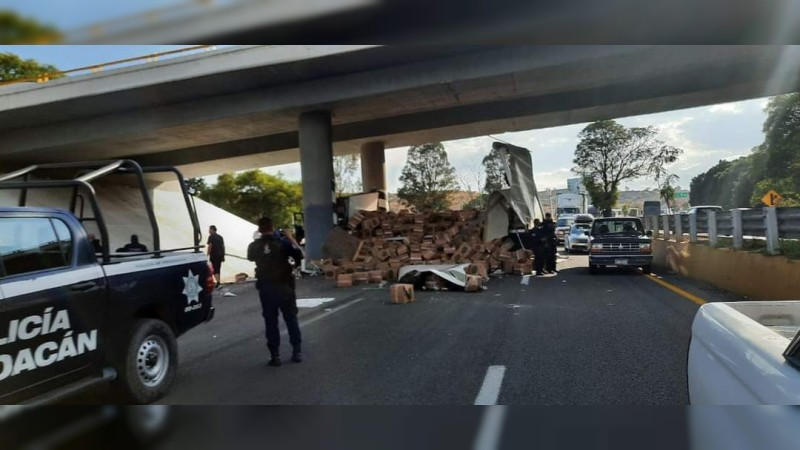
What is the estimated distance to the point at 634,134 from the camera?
30.2 feet

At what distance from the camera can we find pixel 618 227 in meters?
15.5

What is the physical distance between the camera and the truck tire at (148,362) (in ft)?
15.6

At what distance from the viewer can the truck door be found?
3736mm

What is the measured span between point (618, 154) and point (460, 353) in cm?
557

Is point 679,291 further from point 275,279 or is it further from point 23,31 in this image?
point 23,31

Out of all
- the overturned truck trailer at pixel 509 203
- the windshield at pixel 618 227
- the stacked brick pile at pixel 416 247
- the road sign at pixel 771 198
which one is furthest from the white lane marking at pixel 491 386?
the overturned truck trailer at pixel 509 203

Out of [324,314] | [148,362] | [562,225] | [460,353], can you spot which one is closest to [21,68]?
[148,362]

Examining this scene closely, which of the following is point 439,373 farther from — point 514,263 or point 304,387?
point 514,263

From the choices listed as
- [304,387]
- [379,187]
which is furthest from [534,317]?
[379,187]

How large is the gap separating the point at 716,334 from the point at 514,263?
42.8ft

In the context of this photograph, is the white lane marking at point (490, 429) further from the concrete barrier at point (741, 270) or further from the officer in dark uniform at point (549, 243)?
the officer in dark uniform at point (549, 243)

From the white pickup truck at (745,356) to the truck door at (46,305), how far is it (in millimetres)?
4160

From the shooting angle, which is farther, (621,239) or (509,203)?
(509,203)

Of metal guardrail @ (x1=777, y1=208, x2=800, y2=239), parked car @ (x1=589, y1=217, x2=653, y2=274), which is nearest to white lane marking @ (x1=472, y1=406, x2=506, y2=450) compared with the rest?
metal guardrail @ (x1=777, y1=208, x2=800, y2=239)
